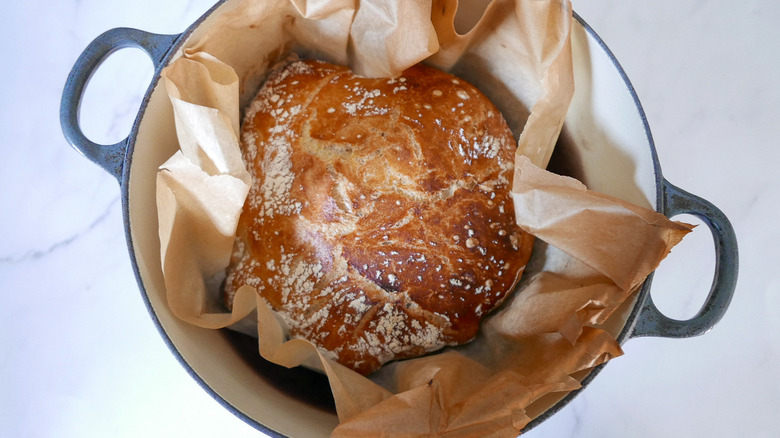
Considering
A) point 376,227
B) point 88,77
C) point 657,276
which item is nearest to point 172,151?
point 88,77

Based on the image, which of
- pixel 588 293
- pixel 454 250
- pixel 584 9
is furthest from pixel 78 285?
pixel 584 9

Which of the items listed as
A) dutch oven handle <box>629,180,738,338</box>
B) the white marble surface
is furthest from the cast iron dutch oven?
the white marble surface

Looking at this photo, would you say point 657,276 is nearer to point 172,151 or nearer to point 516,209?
point 516,209

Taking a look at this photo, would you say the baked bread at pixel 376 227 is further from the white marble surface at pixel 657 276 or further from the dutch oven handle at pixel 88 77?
the white marble surface at pixel 657 276

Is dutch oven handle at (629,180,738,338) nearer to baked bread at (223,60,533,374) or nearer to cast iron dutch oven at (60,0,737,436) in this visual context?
cast iron dutch oven at (60,0,737,436)

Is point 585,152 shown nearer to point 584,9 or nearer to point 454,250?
point 454,250

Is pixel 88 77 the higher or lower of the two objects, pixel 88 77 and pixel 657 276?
the higher
